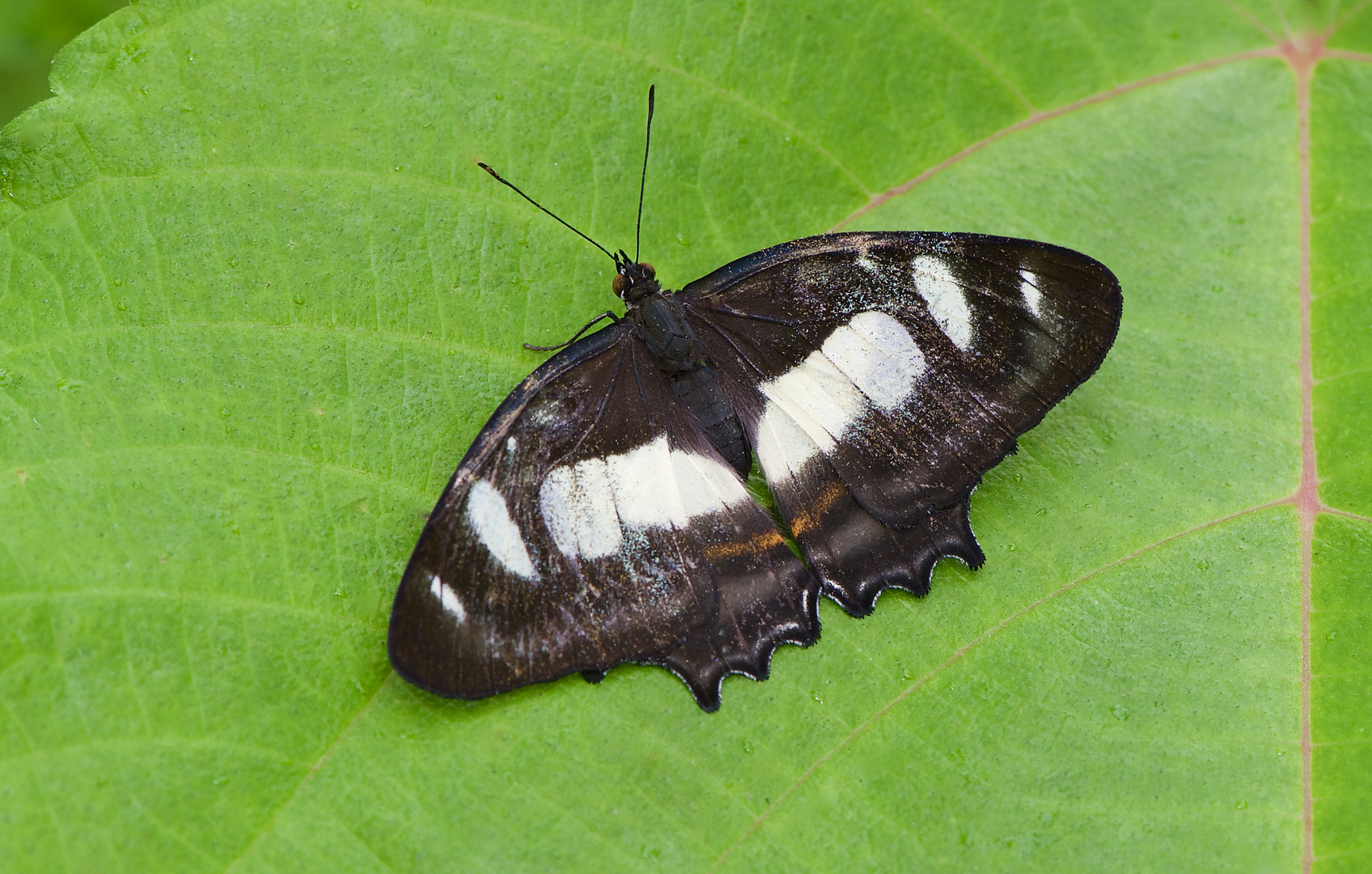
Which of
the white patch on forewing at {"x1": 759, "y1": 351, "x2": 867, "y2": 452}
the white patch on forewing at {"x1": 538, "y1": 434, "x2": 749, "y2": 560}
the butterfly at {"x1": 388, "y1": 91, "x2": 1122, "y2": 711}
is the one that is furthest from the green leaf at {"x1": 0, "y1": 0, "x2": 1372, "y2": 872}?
the white patch on forewing at {"x1": 759, "y1": 351, "x2": 867, "y2": 452}

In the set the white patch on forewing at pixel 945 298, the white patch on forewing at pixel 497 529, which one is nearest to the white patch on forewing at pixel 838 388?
the white patch on forewing at pixel 945 298

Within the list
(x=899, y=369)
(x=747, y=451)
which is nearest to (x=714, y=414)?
(x=747, y=451)

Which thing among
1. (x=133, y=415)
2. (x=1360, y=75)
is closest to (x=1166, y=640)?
(x=1360, y=75)

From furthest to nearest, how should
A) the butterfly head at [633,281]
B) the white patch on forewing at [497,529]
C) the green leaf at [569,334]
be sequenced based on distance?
the butterfly head at [633,281], the white patch on forewing at [497,529], the green leaf at [569,334]

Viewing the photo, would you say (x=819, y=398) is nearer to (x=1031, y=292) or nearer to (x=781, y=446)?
(x=781, y=446)

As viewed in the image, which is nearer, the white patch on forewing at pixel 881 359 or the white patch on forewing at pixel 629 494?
the white patch on forewing at pixel 629 494

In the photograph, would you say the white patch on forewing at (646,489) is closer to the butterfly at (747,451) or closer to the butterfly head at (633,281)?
the butterfly at (747,451)
